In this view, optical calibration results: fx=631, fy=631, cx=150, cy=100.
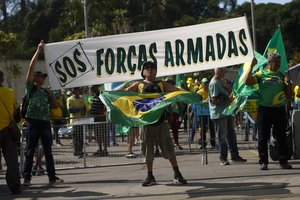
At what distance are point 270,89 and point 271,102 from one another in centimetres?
21

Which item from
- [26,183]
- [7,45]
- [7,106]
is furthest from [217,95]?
[7,45]

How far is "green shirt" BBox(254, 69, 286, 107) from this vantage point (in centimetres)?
1011

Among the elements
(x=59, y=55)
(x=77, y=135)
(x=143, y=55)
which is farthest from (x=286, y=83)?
(x=77, y=135)

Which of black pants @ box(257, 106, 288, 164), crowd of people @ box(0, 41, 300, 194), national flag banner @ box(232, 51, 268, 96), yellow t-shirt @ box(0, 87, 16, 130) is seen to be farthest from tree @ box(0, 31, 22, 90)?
black pants @ box(257, 106, 288, 164)

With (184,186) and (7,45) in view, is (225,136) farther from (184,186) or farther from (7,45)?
(7,45)

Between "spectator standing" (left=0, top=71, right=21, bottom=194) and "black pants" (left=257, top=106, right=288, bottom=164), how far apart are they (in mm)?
3869

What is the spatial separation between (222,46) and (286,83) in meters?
1.26

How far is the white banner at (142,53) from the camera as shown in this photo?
10.7m

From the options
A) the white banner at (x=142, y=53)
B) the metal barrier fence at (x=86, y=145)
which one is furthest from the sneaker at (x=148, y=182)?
the metal barrier fence at (x=86, y=145)

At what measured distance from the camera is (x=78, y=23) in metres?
48.7

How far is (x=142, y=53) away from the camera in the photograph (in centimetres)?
1091

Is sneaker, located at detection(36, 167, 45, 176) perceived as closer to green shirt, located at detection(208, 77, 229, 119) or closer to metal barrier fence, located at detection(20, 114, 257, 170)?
metal barrier fence, located at detection(20, 114, 257, 170)

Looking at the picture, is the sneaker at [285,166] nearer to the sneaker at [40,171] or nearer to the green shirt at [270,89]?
the green shirt at [270,89]

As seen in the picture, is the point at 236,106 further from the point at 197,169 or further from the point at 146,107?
the point at 146,107
